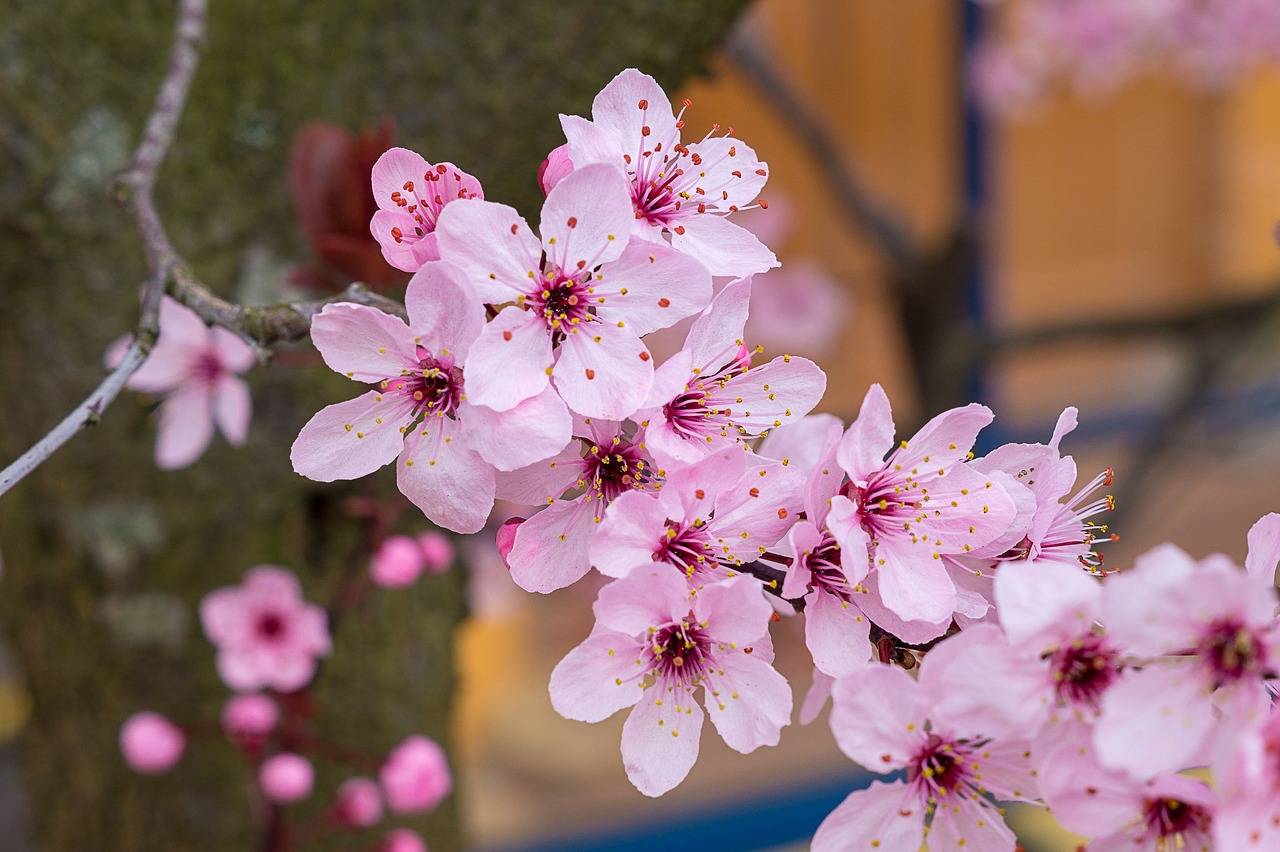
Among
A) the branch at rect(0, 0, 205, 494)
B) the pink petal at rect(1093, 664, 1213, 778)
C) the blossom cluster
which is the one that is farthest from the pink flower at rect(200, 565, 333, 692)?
the blossom cluster

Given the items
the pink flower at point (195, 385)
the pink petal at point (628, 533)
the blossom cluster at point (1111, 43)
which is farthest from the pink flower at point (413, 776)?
the blossom cluster at point (1111, 43)

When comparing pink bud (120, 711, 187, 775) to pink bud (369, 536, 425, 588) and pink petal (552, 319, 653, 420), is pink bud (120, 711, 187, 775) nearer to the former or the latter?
pink bud (369, 536, 425, 588)

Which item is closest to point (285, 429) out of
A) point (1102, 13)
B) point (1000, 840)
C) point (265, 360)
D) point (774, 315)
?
point (265, 360)

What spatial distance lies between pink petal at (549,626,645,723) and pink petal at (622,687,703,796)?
0.01 metres

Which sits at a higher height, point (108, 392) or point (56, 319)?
point (56, 319)

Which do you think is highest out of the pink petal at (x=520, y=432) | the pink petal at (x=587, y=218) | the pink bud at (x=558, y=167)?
the pink bud at (x=558, y=167)

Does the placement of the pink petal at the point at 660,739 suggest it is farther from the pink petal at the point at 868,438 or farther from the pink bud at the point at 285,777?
the pink bud at the point at 285,777

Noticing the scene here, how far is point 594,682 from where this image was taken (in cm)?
46

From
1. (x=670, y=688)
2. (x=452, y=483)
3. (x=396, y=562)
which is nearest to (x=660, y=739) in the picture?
(x=670, y=688)

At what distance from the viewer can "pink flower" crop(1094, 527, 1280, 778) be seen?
361mm

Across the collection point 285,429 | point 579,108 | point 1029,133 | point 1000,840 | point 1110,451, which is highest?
point 1029,133

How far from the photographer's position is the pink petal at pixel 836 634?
1.48ft

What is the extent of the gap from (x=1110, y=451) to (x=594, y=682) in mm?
3181

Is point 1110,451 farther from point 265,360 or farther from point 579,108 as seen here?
point 265,360
